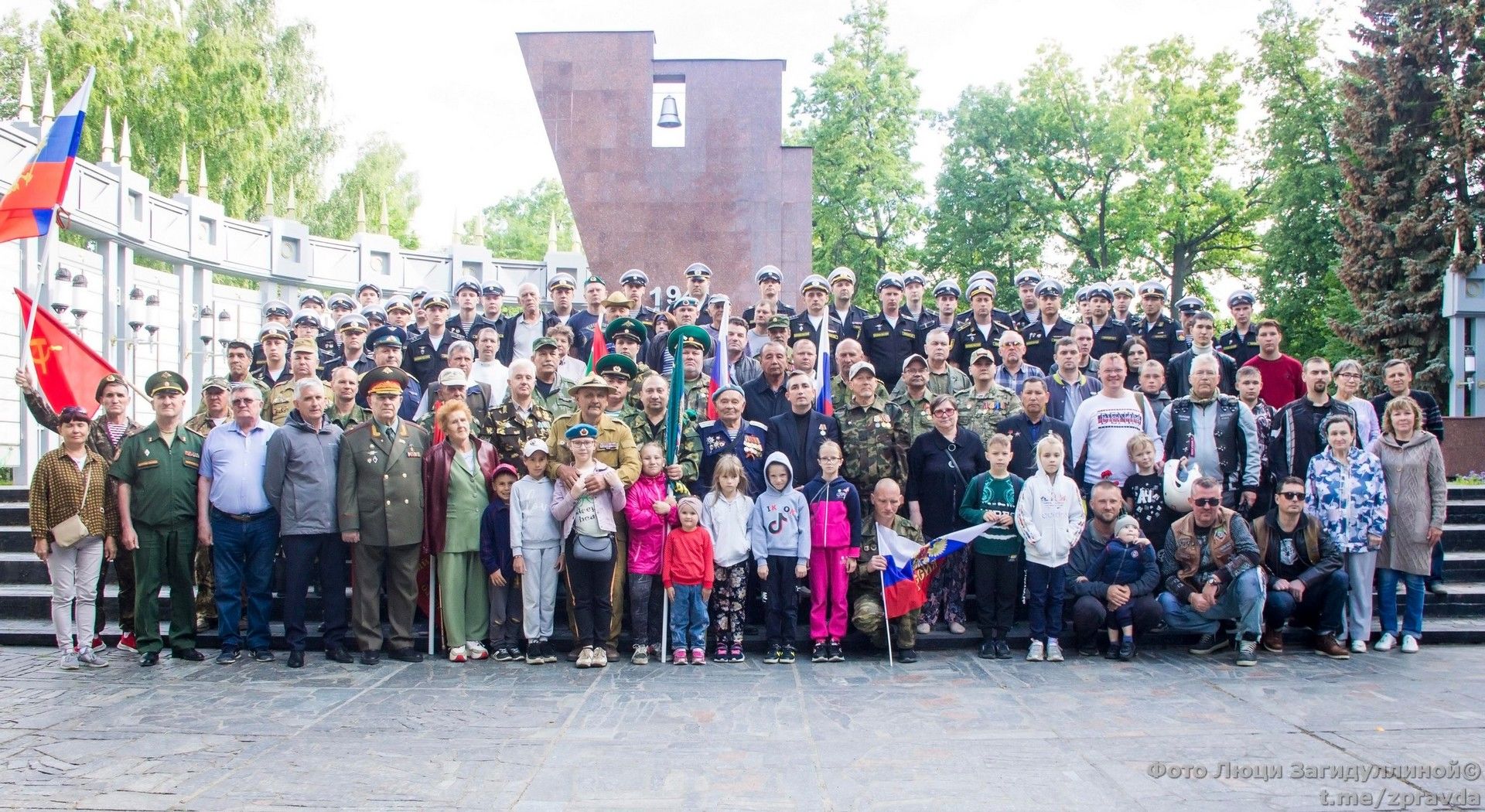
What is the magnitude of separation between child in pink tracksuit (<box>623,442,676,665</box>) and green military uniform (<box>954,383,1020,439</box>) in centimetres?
247

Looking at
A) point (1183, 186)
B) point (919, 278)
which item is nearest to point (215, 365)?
point (919, 278)

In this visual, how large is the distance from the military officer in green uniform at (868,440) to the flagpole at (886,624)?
0.77 meters

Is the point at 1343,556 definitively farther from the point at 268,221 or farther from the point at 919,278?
the point at 268,221

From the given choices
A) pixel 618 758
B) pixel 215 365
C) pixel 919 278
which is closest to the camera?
pixel 618 758

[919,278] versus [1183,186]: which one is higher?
[1183,186]

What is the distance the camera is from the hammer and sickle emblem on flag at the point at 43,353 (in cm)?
815

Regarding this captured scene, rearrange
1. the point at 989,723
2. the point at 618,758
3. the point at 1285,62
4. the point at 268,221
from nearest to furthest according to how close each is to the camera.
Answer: the point at 618,758 < the point at 989,723 < the point at 268,221 < the point at 1285,62

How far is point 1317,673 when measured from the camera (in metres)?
6.82

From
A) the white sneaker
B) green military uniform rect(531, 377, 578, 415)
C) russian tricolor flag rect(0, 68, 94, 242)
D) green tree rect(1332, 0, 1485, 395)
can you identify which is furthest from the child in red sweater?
green tree rect(1332, 0, 1485, 395)

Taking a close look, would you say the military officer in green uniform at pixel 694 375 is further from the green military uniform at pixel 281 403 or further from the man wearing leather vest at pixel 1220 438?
the man wearing leather vest at pixel 1220 438

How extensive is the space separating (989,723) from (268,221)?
52.2ft

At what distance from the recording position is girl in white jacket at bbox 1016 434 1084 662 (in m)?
7.29

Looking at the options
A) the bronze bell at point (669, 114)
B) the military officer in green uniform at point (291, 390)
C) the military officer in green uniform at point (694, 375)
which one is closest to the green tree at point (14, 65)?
the bronze bell at point (669, 114)

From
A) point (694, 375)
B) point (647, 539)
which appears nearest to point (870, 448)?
point (694, 375)
